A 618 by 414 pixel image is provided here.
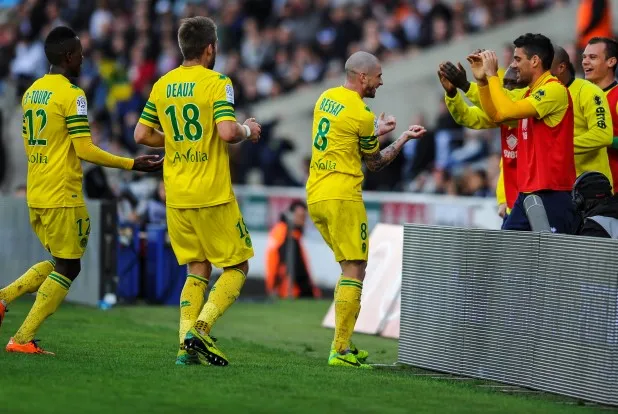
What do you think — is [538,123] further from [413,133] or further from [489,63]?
[413,133]

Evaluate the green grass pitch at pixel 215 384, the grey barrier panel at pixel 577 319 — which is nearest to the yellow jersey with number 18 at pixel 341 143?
the green grass pitch at pixel 215 384

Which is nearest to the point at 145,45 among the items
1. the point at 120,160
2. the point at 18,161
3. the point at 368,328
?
the point at 18,161

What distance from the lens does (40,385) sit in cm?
888

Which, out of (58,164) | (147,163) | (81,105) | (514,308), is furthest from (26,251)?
(514,308)

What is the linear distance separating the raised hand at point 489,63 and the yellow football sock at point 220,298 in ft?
7.52

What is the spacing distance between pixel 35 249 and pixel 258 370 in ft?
28.3

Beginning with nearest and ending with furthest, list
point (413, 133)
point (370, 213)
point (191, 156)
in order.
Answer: point (191, 156) < point (413, 133) < point (370, 213)

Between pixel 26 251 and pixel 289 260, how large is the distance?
4.26 meters

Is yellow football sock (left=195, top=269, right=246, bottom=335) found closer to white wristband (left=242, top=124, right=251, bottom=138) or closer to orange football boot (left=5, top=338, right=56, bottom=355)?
white wristband (left=242, top=124, right=251, bottom=138)

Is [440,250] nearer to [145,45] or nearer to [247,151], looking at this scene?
[247,151]

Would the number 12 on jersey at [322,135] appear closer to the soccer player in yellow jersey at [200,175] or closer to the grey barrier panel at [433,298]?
the soccer player in yellow jersey at [200,175]

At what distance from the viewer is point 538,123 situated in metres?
10.4

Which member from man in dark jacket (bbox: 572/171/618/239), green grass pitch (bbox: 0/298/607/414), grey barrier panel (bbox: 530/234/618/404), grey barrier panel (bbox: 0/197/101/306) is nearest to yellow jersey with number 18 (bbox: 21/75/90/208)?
green grass pitch (bbox: 0/298/607/414)

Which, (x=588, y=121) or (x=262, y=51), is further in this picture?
(x=262, y=51)
